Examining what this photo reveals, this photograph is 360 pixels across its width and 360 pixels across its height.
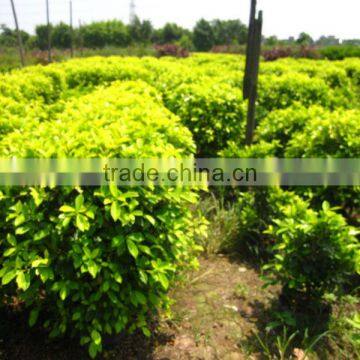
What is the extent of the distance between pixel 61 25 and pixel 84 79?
2671 inches

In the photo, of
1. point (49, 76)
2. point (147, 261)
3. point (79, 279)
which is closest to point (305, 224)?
point (147, 261)

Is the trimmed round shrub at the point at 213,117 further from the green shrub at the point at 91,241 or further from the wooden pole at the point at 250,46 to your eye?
the green shrub at the point at 91,241

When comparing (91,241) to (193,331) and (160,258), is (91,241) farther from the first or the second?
(193,331)

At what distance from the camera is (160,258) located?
93.8 inches

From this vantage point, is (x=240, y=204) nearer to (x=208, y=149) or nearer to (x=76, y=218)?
(x=208, y=149)

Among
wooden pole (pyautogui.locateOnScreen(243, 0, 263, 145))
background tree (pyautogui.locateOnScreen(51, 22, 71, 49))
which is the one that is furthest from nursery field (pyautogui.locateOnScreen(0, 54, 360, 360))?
background tree (pyautogui.locateOnScreen(51, 22, 71, 49))

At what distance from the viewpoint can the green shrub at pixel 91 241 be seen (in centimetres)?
213

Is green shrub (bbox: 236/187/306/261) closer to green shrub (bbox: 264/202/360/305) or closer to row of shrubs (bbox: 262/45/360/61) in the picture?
green shrub (bbox: 264/202/360/305)

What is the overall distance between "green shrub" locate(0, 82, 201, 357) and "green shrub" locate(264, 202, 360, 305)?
2.64 feet

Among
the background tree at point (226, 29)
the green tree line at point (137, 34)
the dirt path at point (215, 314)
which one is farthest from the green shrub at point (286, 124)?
the background tree at point (226, 29)

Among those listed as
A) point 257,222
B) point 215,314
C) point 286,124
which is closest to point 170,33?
point 286,124

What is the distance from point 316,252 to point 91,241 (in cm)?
155

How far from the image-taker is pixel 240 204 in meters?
4.11

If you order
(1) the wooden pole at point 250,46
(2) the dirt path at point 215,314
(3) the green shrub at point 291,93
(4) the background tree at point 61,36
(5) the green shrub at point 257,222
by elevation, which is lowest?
(2) the dirt path at point 215,314
